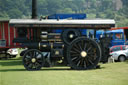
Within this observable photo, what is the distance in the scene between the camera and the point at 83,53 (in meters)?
19.4

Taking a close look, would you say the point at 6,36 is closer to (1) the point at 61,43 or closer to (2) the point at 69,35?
(1) the point at 61,43

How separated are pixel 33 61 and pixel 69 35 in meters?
2.52

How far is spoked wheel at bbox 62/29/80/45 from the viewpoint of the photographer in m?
20.0

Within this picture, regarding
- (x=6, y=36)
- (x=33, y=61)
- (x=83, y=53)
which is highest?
(x=6, y=36)

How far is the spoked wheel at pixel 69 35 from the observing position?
2000 centimetres

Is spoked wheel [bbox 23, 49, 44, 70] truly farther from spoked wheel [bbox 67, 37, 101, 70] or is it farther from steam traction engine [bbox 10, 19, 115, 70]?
spoked wheel [bbox 67, 37, 101, 70]

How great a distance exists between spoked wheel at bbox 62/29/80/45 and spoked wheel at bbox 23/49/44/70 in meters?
1.67

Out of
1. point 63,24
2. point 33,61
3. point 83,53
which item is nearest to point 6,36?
point 33,61

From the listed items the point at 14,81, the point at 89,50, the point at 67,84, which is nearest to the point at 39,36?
the point at 89,50

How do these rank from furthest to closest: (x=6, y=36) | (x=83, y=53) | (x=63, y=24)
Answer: (x=6, y=36), (x=63, y=24), (x=83, y=53)

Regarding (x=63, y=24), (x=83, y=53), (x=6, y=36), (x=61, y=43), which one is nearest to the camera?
(x=83, y=53)

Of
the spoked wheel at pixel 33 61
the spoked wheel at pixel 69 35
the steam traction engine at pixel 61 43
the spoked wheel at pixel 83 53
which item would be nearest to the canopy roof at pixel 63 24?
the steam traction engine at pixel 61 43

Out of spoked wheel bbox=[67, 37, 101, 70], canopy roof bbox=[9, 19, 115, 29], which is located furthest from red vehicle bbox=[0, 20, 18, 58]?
spoked wheel bbox=[67, 37, 101, 70]

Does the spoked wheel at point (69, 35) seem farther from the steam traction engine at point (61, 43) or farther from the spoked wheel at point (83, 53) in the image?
the spoked wheel at point (83, 53)
